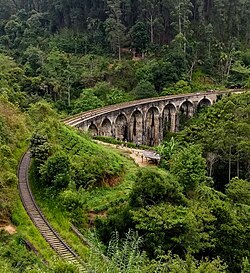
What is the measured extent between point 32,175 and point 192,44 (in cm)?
5233

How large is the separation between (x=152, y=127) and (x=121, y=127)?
20.2 ft

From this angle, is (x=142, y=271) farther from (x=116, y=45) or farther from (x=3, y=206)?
(x=116, y=45)

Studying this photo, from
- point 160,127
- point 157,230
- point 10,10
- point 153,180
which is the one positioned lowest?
point 160,127

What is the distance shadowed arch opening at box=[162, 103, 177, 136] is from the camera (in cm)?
5978

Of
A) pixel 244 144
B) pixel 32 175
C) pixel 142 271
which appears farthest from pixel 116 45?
pixel 142 271

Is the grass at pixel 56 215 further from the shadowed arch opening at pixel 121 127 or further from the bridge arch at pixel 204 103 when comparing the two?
the bridge arch at pixel 204 103

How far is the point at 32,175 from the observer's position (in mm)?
28047

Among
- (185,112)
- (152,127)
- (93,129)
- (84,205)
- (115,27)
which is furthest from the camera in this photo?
(115,27)

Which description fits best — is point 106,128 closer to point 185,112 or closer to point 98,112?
point 98,112

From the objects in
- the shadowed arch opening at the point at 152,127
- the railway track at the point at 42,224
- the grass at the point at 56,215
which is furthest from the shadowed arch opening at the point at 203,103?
the grass at the point at 56,215

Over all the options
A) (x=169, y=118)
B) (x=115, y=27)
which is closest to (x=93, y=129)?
(x=169, y=118)

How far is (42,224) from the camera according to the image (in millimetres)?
22562

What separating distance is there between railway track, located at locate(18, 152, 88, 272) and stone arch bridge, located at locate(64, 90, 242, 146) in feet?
56.4

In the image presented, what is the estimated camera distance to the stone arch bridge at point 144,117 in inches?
1937
